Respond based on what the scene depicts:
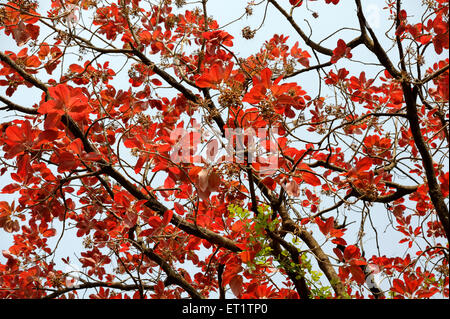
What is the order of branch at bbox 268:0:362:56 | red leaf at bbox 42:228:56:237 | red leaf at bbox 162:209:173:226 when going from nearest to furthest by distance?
red leaf at bbox 162:209:173:226 < branch at bbox 268:0:362:56 < red leaf at bbox 42:228:56:237

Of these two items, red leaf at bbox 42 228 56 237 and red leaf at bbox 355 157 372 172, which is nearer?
red leaf at bbox 355 157 372 172

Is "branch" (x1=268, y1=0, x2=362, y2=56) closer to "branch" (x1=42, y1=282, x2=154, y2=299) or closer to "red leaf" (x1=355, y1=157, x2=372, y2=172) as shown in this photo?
"red leaf" (x1=355, y1=157, x2=372, y2=172)

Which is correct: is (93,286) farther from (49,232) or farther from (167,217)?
(167,217)

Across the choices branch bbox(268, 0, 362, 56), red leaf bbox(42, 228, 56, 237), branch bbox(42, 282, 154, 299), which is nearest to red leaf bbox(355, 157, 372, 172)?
branch bbox(268, 0, 362, 56)

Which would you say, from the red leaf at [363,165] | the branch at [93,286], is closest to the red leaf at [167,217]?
the branch at [93,286]

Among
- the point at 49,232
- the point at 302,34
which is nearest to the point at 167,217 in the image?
the point at 49,232

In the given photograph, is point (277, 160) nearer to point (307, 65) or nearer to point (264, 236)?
point (264, 236)

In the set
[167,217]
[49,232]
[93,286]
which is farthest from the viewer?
[49,232]

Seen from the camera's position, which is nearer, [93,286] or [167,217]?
[167,217]

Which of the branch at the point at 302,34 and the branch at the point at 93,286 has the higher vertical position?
the branch at the point at 302,34

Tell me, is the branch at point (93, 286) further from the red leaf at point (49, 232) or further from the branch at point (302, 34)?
the branch at point (302, 34)

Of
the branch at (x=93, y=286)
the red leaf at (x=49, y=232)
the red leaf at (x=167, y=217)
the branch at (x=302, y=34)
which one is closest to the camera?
the red leaf at (x=167, y=217)
